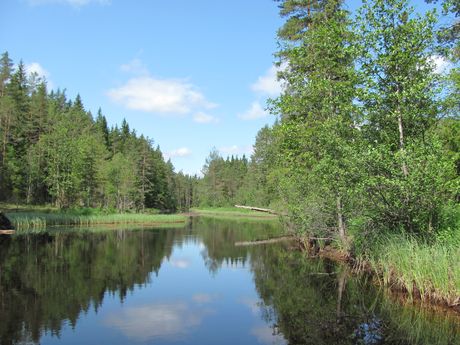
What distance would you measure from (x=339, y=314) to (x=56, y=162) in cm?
5742

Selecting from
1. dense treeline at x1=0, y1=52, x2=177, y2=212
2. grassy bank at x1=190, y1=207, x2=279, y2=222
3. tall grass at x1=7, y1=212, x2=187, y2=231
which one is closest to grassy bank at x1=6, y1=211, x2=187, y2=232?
tall grass at x1=7, y1=212, x2=187, y2=231

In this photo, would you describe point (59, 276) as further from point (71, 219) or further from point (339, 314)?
point (71, 219)

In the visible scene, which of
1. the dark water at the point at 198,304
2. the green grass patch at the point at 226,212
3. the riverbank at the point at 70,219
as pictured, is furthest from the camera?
the green grass patch at the point at 226,212

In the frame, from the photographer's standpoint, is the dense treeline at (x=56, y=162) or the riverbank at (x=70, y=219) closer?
the riverbank at (x=70, y=219)

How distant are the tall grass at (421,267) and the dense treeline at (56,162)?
53871 millimetres

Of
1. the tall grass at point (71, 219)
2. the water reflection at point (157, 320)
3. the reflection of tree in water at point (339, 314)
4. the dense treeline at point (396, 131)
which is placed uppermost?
the dense treeline at point (396, 131)

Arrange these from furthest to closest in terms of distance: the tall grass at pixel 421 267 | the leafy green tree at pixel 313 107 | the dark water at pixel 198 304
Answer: the leafy green tree at pixel 313 107
the tall grass at pixel 421 267
the dark water at pixel 198 304

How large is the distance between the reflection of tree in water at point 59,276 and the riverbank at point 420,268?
10.0m

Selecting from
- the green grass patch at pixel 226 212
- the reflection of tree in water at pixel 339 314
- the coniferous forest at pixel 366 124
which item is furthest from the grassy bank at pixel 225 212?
the reflection of tree in water at pixel 339 314

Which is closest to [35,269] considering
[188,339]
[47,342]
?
[47,342]

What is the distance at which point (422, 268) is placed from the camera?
12.1m

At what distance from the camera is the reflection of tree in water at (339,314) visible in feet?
33.3

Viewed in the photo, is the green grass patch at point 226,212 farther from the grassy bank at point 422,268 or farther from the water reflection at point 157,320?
the water reflection at point 157,320

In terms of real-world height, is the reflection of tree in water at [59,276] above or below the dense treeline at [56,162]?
below
